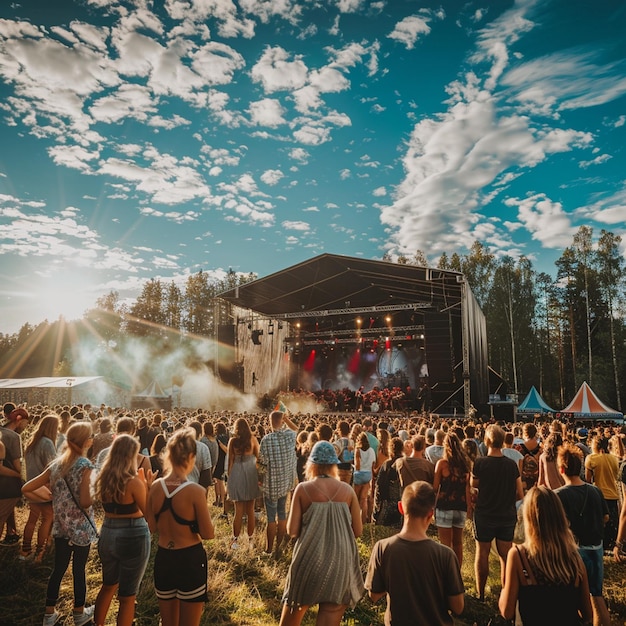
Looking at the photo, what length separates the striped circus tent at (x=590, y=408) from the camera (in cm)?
1858

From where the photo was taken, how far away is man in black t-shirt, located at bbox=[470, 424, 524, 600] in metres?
4.09

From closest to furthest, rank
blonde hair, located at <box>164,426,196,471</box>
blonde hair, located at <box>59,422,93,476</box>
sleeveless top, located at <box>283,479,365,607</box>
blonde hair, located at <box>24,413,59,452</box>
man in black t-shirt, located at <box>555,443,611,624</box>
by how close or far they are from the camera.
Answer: sleeveless top, located at <box>283,479,365,607</box>, blonde hair, located at <box>164,426,196,471</box>, man in black t-shirt, located at <box>555,443,611,624</box>, blonde hair, located at <box>59,422,93,476</box>, blonde hair, located at <box>24,413,59,452</box>

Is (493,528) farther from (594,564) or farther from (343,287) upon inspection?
(343,287)

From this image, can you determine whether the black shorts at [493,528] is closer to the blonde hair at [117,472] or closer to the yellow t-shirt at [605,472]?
the yellow t-shirt at [605,472]

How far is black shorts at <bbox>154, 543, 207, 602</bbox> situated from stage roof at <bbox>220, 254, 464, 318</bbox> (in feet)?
50.4

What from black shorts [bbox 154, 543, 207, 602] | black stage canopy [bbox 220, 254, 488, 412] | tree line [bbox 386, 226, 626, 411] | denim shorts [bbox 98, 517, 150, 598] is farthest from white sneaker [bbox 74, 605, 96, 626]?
tree line [bbox 386, 226, 626, 411]

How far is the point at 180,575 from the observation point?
274 centimetres

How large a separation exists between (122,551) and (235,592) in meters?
1.98

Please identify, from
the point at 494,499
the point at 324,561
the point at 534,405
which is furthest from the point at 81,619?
the point at 534,405

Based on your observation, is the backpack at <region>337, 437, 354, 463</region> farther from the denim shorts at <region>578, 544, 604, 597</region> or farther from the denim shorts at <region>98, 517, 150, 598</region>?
the denim shorts at <region>98, 517, 150, 598</region>

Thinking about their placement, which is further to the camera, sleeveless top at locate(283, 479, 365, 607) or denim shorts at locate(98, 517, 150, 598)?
denim shorts at locate(98, 517, 150, 598)

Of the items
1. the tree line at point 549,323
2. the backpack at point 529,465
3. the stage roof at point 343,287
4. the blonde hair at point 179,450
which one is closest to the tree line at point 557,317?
the tree line at point 549,323

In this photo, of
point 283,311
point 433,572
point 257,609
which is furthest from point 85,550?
point 283,311

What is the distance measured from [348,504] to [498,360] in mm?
35716
